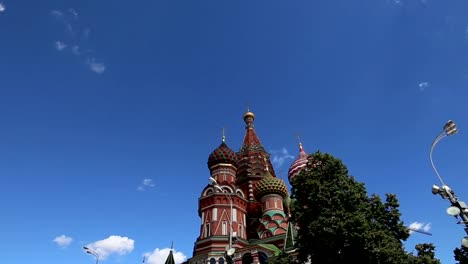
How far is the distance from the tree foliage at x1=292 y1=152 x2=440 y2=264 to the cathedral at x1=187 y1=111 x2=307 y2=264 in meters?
12.0

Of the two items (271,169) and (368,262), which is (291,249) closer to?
(368,262)

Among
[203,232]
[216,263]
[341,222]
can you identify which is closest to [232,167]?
[203,232]

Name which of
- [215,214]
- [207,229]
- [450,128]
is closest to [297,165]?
[215,214]

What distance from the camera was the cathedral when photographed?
Answer: 36.5 m

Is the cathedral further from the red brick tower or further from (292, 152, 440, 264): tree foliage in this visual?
(292, 152, 440, 264): tree foliage

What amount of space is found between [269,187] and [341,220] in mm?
28055

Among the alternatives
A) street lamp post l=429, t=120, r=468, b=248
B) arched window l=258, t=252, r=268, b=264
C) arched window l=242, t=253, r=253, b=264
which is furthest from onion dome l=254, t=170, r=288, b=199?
street lamp post l=429, t=120, r=468, b=248

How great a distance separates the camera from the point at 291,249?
33.9 m

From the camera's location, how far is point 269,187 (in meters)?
46.4

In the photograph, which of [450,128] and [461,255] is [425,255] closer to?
[461,255]

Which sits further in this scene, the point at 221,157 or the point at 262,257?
the point at 221,157

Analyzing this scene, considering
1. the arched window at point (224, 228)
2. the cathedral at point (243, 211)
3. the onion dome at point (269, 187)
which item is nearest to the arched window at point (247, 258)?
the cathedral at point (243, 211)

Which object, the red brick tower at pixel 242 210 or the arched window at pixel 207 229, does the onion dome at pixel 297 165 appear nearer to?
the red brick tower at pixel 242 210

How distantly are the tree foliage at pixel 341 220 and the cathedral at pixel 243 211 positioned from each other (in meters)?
12.0
